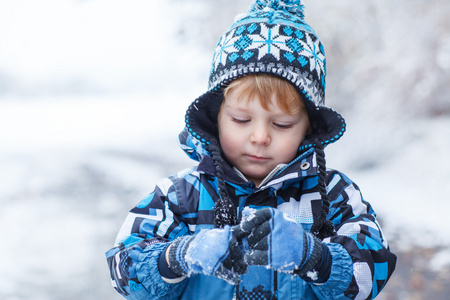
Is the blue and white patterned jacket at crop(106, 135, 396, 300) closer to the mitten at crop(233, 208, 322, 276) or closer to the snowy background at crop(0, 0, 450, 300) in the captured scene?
the mitten at crop(233, 208, 322, 276)

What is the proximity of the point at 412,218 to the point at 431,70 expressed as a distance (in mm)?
1239

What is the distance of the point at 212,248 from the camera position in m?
1.18

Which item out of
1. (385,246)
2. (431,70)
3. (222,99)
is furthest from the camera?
(431,70)

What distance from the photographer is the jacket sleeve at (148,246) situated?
51.5 inches

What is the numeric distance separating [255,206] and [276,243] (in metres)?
0.31

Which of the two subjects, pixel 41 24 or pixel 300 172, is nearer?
pixel 300 172

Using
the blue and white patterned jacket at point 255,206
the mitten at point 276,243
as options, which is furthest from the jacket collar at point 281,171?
the mitten at point 276,243

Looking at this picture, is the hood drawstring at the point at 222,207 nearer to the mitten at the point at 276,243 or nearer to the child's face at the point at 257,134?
the child's face at the point at 257,134

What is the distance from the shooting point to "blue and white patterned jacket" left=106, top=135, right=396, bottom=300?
1306mm

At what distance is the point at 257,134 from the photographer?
147 cm

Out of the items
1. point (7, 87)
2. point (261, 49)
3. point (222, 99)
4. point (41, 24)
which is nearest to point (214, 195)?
point (222, 99)

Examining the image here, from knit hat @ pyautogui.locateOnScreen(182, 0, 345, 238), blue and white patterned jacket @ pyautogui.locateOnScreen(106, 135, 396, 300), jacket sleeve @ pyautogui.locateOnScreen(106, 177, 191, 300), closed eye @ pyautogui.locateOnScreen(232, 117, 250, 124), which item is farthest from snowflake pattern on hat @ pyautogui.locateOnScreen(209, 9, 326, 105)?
jacket sleeve @ pyautogui.locateOnScreen(106, 177, 191, 300)

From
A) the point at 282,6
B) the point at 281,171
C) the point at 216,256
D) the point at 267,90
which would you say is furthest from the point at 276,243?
the point at 282,6

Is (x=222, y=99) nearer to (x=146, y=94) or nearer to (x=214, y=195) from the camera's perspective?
→ (x=214, y=195)
